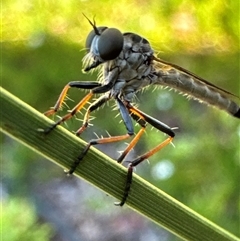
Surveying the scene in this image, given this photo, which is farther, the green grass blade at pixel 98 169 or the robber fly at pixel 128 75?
the robber fly at pixel 128 75

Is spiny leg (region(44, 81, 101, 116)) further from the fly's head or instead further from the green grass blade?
the green grass blade

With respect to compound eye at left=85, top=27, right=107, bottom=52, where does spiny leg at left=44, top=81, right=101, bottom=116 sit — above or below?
below

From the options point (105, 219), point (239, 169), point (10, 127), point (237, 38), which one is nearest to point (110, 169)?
point (10, 127)

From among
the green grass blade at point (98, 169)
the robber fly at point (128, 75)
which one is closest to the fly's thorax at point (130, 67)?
the robber fly at point (128, 75)

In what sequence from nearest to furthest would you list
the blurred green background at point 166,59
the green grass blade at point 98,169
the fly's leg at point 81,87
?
the green grass blade at point 98,169
the fly's leg at point 81,87
the blurred green background at point 166,59

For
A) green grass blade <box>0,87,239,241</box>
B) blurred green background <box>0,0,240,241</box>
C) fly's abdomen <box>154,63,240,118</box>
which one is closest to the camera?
green grass blade <box>0,87,239,241</box>

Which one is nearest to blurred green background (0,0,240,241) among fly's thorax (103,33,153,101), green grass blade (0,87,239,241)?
fly's thorax (103,33,153,101)

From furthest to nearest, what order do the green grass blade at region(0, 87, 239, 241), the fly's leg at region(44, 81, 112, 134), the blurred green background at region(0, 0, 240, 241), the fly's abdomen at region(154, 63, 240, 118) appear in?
the fly's abdomen at region(154, 63, 240, 118)
the blurred green background at region(0, 0, 240, 241)
the fly's leg at region(44, 81, 112, 134)
the green grass blade at region(0, 87, 239, 241)

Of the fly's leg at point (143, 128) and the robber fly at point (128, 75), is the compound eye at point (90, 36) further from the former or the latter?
the fly's leg at point (143, 128)

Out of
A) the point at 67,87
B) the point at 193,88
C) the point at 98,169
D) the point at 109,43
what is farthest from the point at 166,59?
the point at 98,169
